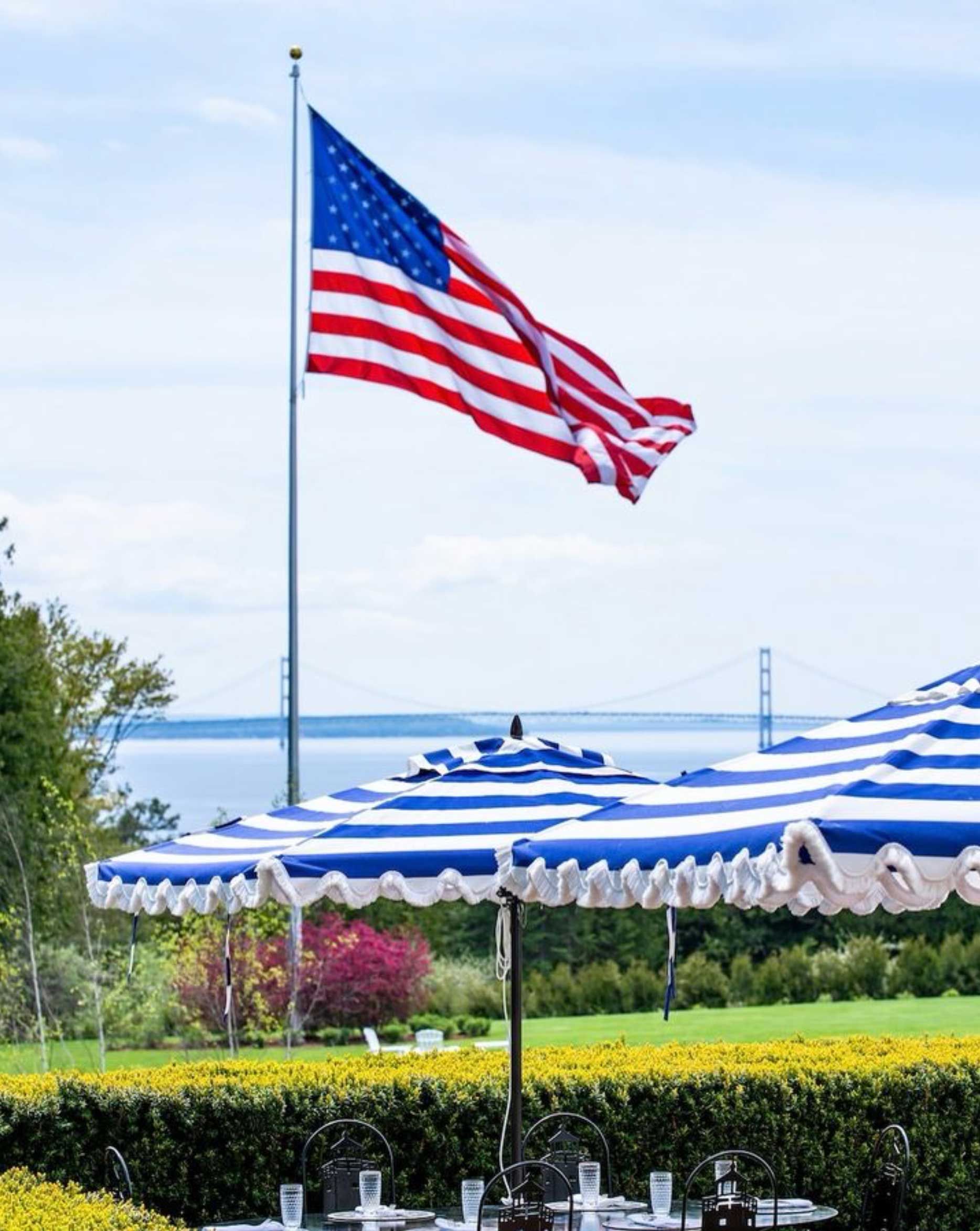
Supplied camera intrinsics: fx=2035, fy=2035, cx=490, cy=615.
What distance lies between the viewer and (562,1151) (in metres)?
11.1

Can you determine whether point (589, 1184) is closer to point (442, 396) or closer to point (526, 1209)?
point (526, 1209)

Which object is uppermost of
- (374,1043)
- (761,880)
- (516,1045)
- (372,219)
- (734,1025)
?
(372,219)

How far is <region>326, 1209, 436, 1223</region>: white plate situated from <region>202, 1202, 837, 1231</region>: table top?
16 mm

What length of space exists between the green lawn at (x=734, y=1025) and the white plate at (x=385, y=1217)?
17291mm

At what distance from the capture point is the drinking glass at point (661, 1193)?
32.6 feet

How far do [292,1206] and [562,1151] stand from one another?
1920mm

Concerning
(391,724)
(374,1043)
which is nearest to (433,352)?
(374,1043)

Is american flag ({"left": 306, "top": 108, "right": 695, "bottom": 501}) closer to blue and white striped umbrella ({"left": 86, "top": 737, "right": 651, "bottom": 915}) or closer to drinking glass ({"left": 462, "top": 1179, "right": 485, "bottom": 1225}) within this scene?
blue and white striped umbrella ({"left": 86, "top": 737, "right": 651, "bottom": 915})

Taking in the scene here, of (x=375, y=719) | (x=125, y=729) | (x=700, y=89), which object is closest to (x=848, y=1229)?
(x=700, y=89)

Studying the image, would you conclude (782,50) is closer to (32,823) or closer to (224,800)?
(32,823)

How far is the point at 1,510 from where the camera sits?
1483 inches

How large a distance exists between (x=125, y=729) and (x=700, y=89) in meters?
37.6

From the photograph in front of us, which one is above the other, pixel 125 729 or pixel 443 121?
pixel 443 121

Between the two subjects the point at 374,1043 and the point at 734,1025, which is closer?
the point at 374,1043
